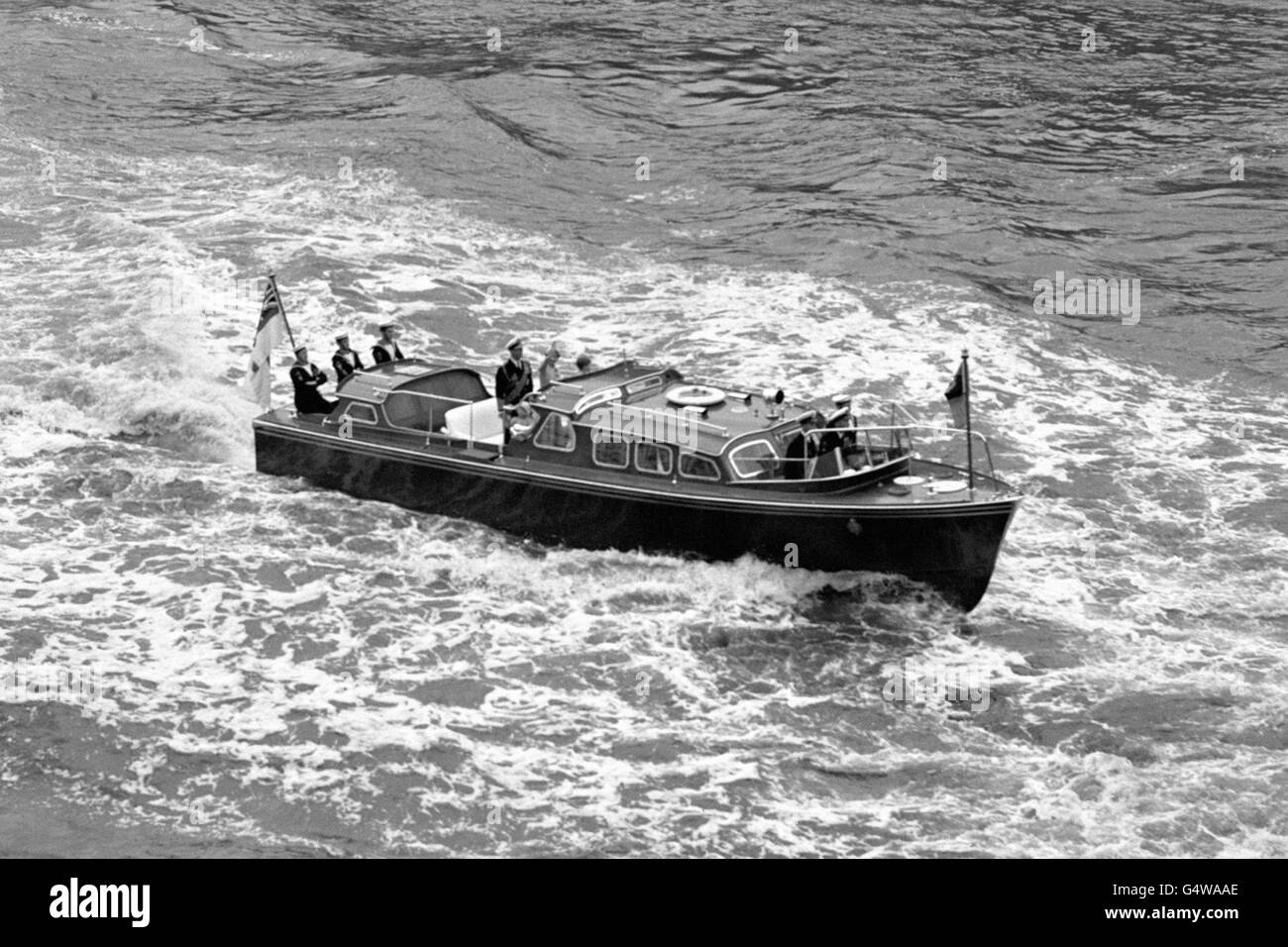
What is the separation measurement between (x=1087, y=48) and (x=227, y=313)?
27400 mm

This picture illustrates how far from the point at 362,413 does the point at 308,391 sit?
41.5 inches

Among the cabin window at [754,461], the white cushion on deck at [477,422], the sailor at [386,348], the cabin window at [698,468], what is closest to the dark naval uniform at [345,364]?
the sailor at [386,348]

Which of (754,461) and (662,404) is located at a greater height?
(662,404)

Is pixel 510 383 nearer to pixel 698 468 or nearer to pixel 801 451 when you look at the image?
pixel 698 468

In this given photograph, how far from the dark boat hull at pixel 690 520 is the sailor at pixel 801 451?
630mm

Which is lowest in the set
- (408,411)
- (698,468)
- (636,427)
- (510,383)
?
(698,468)

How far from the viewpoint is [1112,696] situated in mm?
20938

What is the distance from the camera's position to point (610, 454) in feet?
76.2

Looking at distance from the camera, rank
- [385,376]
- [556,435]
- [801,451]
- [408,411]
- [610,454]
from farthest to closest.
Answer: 1. [385,376]
2. [408,411]
3. [556,435]
4. [610,454]
5. [801,451]

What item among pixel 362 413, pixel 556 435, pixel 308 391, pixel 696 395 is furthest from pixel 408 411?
pixel 696 395

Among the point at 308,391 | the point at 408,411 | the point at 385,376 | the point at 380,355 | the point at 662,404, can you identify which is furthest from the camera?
the point at 380,355

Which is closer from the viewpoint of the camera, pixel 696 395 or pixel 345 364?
pixel 696 395

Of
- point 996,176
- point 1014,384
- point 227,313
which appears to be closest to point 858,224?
point 996,176
